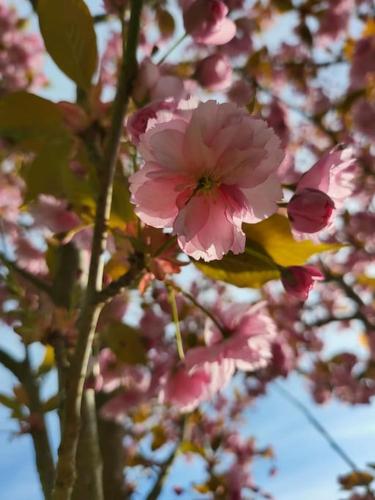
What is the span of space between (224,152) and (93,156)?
0.83ft

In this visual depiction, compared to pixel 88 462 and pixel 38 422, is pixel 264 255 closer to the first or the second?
pixel 88 462

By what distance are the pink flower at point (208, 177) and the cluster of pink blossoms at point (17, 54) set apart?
8.59 ft

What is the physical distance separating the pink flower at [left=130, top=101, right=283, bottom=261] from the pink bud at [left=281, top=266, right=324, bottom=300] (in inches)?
4.9

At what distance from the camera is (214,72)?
0.96 metres

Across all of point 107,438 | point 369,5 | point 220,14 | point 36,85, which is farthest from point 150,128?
point 36,85

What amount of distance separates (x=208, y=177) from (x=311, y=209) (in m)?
0.11

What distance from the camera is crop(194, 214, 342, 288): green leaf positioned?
0.59 meters

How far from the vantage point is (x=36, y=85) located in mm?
3201

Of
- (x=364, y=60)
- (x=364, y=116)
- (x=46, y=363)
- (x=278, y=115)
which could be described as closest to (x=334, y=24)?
(x=364, y=60)

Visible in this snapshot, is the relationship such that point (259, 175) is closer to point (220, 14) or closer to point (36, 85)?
point (220, 14)

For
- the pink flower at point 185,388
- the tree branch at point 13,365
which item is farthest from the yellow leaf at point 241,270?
the tree branch at point 13,365

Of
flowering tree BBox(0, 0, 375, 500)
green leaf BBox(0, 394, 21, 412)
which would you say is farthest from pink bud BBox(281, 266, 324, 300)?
green leaf BBox(0, 394, 21, 412)

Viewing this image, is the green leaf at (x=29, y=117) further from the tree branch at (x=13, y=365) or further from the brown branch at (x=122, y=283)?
the tree branch at (x=13, y=365)

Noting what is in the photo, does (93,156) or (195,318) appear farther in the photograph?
(195,318)
